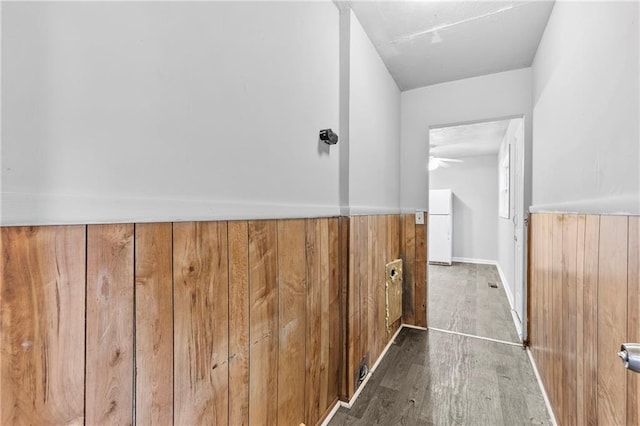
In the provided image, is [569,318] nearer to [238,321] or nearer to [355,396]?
[355,396]

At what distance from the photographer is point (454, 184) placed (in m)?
6.24

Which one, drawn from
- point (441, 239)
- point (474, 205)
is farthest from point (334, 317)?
point (474, 205)

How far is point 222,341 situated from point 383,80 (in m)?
2.26

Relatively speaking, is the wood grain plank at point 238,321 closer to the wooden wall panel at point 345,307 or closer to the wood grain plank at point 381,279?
the wooden wall panel at point 345,307

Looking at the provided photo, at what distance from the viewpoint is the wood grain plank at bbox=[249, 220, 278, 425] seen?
1.06m

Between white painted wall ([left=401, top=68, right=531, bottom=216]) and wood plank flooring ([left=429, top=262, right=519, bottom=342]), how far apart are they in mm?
1204

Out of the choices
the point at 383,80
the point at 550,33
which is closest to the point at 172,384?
the point at 383,80

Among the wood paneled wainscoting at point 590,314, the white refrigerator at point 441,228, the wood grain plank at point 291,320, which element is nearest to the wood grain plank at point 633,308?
the wood paneled wainscoting at point 590,314

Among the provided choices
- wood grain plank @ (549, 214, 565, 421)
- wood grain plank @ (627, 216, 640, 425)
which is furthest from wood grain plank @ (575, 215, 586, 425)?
wood grain plank @ (627, 216, 640, 425)

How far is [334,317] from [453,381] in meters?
1.01

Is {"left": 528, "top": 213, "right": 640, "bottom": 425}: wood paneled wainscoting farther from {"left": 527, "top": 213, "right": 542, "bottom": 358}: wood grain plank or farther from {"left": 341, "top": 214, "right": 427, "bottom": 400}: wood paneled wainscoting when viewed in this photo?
{"left": 341, "top": 214, "right": 427, "bottom": 400}: wood paneled wainscoting

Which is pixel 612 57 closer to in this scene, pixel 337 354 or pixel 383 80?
pixel 383 80

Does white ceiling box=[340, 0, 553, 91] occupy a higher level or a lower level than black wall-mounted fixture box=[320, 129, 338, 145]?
higher

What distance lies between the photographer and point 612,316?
3.05ft
